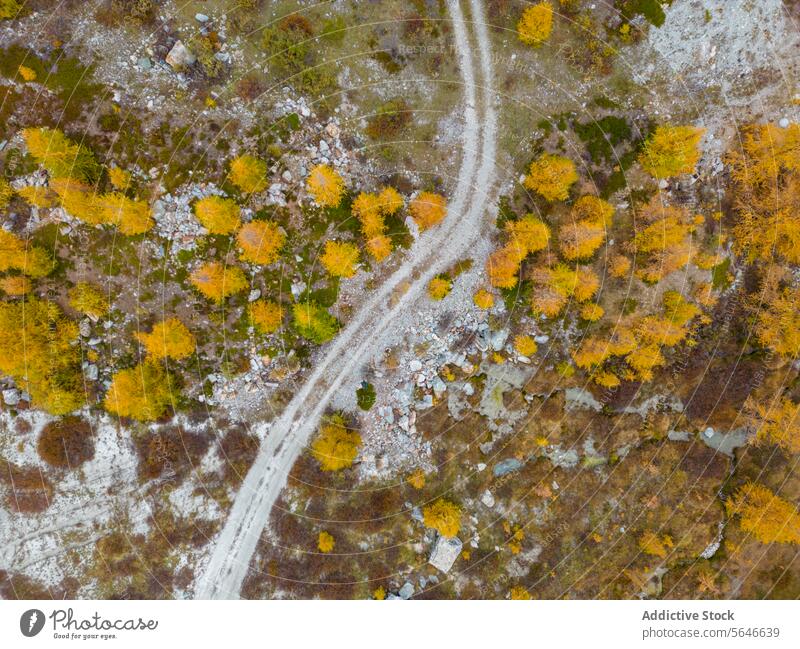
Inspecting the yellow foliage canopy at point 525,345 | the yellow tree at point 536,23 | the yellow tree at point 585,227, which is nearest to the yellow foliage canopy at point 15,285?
the yellow foliage canopy at point 525,345

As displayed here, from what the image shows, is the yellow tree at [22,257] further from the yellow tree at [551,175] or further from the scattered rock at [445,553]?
the yellow tree at [551,175]

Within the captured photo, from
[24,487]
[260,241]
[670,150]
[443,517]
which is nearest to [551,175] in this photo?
[670,150]

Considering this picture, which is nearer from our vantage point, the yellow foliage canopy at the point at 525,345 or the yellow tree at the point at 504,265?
the yellow tree at the point at 504,265

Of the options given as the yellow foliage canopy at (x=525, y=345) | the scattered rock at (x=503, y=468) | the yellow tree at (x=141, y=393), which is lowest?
the scattered rock at (x=503, y=468)

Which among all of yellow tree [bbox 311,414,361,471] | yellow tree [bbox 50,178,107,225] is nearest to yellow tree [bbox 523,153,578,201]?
yellow tree [bbox 311,414,361,471]

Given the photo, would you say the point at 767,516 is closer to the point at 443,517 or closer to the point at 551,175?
the point at 443,517

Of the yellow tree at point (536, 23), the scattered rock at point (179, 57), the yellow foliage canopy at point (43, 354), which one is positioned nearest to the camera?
the scattered rock at point (179, 57)

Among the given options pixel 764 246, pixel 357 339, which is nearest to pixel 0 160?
pixel 357 339

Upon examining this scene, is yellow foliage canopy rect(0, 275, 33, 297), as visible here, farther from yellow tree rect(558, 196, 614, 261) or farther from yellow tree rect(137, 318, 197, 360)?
yellow tree rect(558, 196, 614, 261)

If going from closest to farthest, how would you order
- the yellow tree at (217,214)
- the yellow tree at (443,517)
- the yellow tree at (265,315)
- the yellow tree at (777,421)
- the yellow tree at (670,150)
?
the yellow tree at (217,214)
the yellow tree at (265,315)
the yellow tree at (670,150)
the yellow tree at (443,517)
the yellow tree at (777,421)
